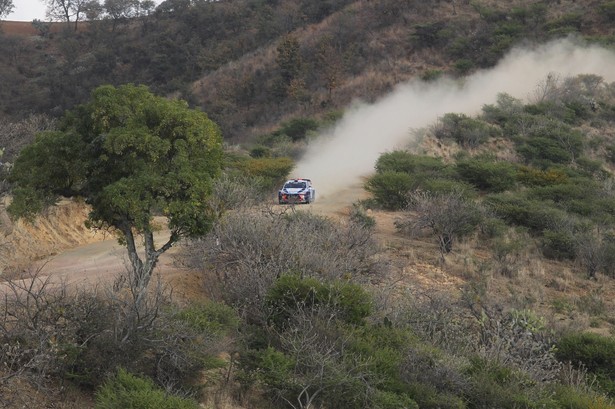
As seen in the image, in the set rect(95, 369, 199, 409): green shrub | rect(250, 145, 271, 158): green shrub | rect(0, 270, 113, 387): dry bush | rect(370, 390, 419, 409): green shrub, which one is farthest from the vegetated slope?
rect(95, 369, 199, 409): green shrub

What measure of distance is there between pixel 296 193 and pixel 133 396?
17518mm

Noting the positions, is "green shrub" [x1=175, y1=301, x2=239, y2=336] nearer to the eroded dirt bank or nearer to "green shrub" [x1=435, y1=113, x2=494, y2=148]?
the eroded dirt bank

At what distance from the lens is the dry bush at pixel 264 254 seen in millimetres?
9805

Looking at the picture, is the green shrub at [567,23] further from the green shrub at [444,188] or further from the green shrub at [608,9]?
the green shrub at [444,188]

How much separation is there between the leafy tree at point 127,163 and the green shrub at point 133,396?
2154 millimetres

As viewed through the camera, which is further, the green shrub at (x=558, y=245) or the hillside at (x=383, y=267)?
the green shrub at (x=558, y=245)

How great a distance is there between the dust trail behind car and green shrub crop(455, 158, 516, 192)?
8798mm

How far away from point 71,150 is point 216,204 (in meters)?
4.32

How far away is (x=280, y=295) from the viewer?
28.4 ft

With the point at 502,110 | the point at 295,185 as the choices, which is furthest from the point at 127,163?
the point at 502,110

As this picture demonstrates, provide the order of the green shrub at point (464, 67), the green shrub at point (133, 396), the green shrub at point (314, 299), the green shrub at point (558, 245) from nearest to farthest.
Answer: the green shrub at point (133, 396)
the green shrub at point (314, 299)
the green shrub at point (558, 245)
the green shrub at point (464, 67)

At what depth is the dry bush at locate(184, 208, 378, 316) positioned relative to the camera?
9805 mm

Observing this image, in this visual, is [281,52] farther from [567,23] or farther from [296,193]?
[296,193]

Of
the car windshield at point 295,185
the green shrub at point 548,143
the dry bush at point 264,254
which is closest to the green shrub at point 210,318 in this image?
the dry bush at point 264,254
